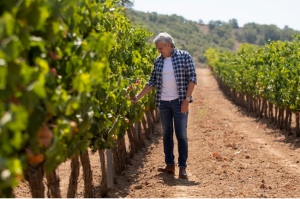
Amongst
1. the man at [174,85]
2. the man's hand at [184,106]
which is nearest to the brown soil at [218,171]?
the man at [174,85]

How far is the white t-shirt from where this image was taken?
8141 millimetres

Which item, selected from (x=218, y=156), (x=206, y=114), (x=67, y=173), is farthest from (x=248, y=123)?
(x=67, y=173)

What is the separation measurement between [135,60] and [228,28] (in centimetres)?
14976

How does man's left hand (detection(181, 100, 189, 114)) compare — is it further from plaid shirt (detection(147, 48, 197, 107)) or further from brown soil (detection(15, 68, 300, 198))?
brown soil (detection(15, 68, 300, 198))

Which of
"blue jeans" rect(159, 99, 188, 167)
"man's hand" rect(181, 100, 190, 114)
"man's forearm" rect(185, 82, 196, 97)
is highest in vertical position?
"man's forearm" rect(185, 82, 196, 97)

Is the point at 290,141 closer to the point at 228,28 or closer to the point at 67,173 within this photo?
the point at 67,173

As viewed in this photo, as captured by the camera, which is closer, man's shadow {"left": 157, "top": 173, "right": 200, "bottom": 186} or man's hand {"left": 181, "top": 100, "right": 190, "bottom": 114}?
man's hand {"left": 181, "top": 100, "right": 190, "bottom": 114}

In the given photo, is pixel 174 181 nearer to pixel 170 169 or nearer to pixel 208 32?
pixel 170 169

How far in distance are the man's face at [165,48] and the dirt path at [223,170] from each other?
1801 millimetres

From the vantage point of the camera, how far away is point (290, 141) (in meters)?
14.3

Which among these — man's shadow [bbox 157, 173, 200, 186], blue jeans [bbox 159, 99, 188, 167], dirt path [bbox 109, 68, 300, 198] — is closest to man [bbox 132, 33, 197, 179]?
blue jeans [bbox 159, 99, 188, 167]

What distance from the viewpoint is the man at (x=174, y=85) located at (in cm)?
803

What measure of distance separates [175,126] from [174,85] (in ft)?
1.95

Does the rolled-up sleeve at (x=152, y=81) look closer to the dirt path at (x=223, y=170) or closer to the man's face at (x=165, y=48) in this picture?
the man's face at (x=165, y=48)
